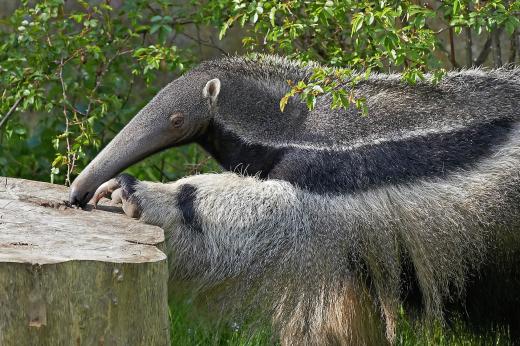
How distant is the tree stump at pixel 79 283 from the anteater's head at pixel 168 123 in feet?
2.39

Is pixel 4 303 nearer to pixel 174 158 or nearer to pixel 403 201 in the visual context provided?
pixel 403 201

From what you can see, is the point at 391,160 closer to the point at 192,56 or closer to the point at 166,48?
the point at 166,48

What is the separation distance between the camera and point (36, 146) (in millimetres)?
8797

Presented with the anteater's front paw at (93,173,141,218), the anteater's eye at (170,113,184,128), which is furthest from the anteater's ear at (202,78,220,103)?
the anteater's front paw at (93,173,141,218)

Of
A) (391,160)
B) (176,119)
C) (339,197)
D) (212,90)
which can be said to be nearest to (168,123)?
(176,119)

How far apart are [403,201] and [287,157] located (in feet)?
2.32

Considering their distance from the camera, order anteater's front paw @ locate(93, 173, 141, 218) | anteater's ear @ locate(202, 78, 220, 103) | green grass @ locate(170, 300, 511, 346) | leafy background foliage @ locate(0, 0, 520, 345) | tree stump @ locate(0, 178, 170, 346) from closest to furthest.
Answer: tree stump @ locate(0, 178, 170, 346)
anteater's front paw @ locate(93, 173, 141, 218)
leafy background foliage @ locate(0, 0, 520, 345)
anteater's ear @ locate(202, 78, 220, 103)
green grass @ locate(170, 300, 511, 346)

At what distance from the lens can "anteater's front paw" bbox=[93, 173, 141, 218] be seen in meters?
4.95

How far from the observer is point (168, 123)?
5332 mm

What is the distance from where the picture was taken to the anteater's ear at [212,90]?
5305mm

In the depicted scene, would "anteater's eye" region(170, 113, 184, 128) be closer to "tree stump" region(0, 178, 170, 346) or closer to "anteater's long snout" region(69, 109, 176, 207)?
"anteater's long snout" region(69, 109, 176, 207)

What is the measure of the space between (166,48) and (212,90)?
118 cm

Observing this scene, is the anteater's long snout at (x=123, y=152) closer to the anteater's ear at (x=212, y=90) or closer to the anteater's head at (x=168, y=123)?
the anteater's head at (x=168, y=123)

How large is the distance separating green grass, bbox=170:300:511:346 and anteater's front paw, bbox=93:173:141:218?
0.84 metres
